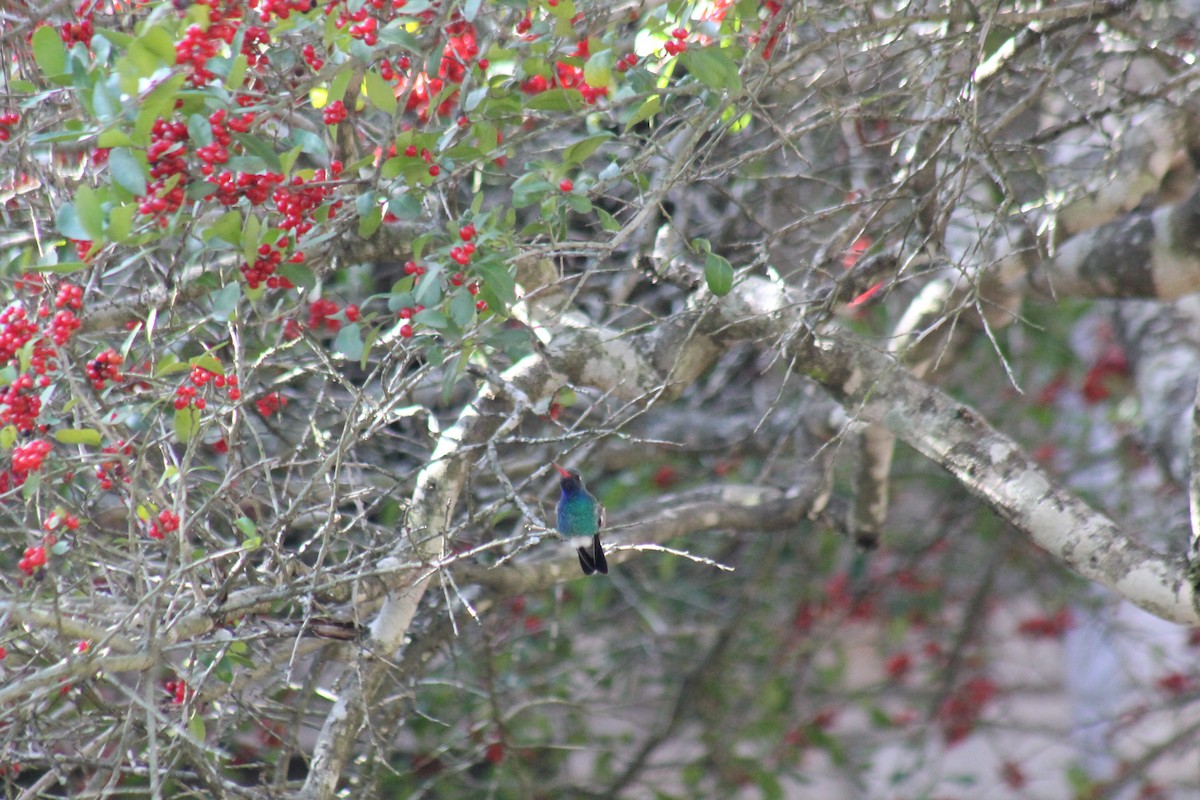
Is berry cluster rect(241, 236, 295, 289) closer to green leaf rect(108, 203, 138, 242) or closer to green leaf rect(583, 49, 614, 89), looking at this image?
green leaf rect(108, 203, 138, 242)

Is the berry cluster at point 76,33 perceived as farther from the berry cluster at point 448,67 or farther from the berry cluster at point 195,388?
the berry cluster at point 195,388

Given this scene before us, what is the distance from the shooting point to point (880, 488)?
3.23 meters

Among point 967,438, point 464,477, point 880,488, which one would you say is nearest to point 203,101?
point 464,477

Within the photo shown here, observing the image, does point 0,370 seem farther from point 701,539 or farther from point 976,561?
point 976,561

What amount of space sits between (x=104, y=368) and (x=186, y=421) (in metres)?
0.21

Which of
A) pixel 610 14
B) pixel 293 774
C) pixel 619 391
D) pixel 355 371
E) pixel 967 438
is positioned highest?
pixel 610 14

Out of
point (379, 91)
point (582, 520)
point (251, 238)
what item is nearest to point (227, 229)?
point (251, 238)

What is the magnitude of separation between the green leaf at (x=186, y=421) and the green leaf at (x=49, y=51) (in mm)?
537

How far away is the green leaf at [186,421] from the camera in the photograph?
1833 millimetres

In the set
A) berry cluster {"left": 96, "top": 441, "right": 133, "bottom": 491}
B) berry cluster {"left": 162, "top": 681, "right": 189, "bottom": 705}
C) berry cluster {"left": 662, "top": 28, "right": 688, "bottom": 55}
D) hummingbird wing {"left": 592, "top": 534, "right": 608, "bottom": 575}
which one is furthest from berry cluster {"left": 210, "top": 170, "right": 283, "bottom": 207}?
hummingbird wing {"left": 592, "top": 534, "right": 608, "bottom": 575}

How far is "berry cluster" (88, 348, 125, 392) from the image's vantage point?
1.91 metres

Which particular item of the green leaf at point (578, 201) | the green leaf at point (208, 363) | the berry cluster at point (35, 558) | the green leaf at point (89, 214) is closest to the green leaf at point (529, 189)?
the green leaf at point (578, 201)

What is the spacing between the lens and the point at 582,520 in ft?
8.32

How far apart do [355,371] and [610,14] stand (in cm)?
156
